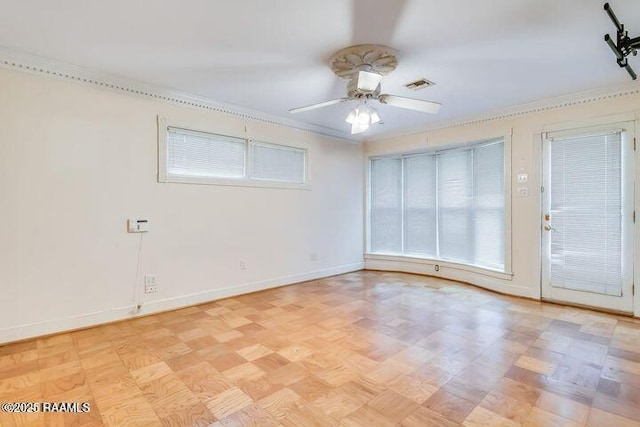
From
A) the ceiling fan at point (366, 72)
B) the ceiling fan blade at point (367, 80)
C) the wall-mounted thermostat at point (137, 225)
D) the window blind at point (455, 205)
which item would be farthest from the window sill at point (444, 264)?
the wall-mounted thermostat at point (137, 225)

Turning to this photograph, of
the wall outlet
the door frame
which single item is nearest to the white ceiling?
the door frame

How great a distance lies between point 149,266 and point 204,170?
1.21 metres

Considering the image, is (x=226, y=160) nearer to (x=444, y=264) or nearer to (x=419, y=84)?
(x=419, y=84)

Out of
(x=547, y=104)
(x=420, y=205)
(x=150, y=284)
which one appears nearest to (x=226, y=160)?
(x=150, y=284)

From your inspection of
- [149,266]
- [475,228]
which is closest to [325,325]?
[149,266]

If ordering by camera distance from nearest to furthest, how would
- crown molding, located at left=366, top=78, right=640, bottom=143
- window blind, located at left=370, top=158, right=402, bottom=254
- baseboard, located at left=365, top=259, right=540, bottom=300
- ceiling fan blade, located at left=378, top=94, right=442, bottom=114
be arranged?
ceiling fan blade, located at left=378, top=94, right=442, bottom=114
crown molding, located at left=366, top=78, right=640, bottom=143
baseboard, located at left=365, top=259, right=540, bottom=300
window blind, located at left=370, top=158, right=402, bottom=254

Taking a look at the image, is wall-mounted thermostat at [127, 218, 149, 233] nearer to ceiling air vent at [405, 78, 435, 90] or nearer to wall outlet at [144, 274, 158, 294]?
wall outlet at [144, 274, 158, 294]

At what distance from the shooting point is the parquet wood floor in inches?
68.9

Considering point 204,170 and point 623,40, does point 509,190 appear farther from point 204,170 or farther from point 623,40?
point 204,170

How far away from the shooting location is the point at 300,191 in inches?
188

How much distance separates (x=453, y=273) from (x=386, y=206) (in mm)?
1549

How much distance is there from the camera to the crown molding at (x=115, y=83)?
2.66 meters

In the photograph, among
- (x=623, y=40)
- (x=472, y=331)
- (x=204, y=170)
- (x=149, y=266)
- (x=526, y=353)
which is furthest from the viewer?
(x=204, y=170)

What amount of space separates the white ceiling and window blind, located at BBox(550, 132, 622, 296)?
66 centimetres
